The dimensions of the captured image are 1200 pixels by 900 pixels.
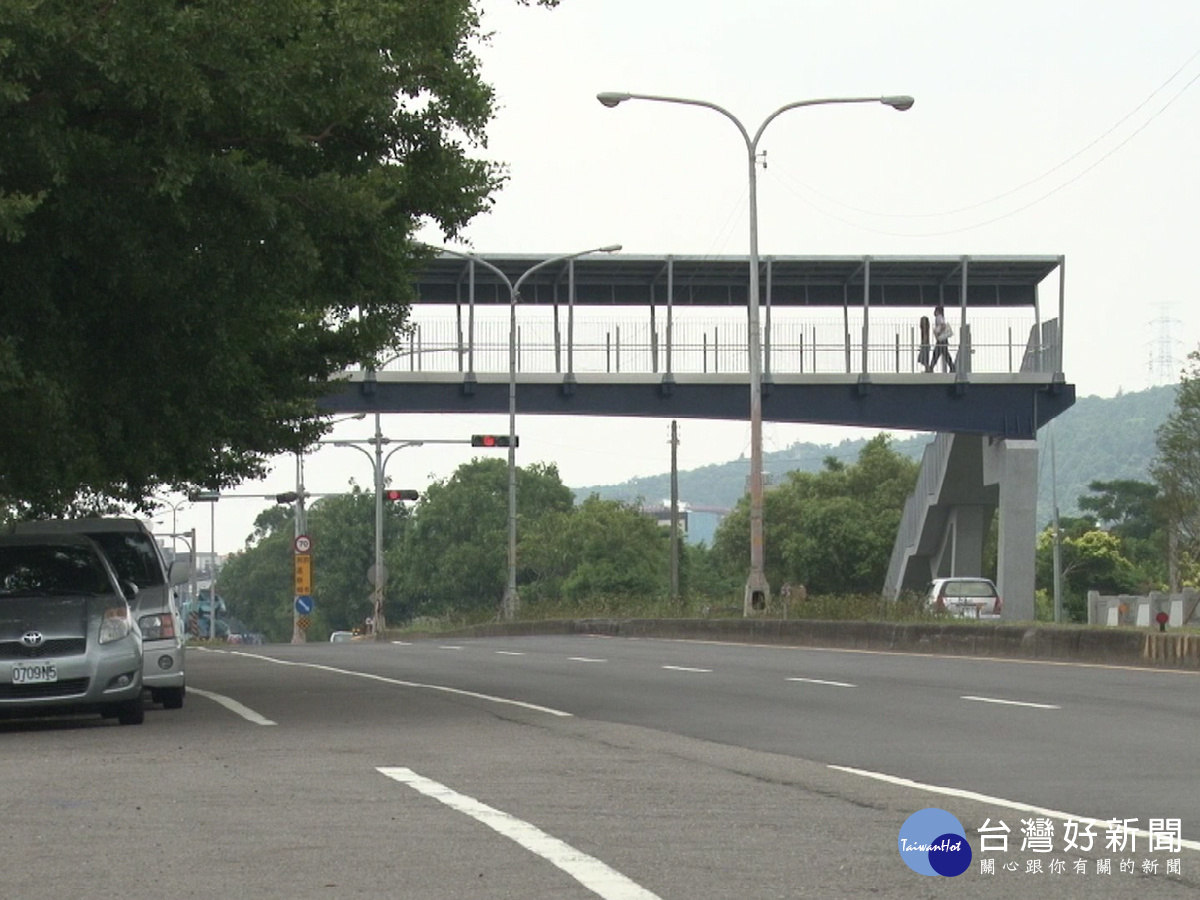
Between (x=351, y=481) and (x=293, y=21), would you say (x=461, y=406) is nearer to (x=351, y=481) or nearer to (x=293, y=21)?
(x=293, y=21)

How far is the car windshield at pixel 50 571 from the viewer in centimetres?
1762

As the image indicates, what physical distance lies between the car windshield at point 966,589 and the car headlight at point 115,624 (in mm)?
33754

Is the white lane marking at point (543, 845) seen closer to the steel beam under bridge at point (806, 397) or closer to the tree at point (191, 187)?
the tree at point (191, 187)

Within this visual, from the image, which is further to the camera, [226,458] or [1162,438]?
[1162,438]

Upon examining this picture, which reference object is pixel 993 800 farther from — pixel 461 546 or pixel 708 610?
pixel 461 546

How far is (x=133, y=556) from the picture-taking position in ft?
68.3

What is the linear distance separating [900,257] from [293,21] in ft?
130

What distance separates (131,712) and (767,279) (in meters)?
38.9

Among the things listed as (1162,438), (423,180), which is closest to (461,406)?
(1162,438)

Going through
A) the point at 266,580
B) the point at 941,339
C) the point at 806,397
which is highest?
the point at 941,339

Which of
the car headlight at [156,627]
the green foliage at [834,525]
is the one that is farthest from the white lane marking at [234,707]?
the green foliage at [834,525]

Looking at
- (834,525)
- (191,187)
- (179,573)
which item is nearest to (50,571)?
(179,573)

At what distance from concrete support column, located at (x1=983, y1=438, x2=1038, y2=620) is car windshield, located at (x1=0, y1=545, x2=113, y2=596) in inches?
1483

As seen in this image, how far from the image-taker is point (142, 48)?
1471cm
